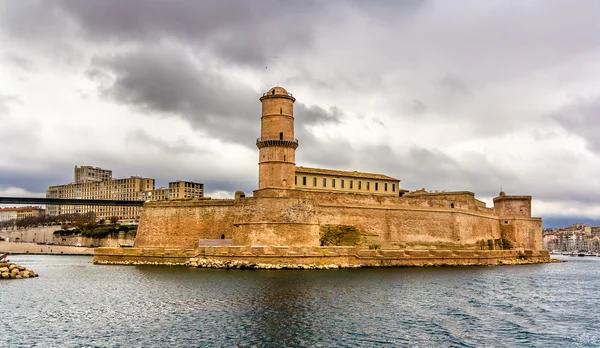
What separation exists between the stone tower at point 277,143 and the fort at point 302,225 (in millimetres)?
55

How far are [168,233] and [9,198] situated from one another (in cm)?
3009

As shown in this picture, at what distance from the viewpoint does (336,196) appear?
101 ft

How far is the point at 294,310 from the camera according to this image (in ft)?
48.9

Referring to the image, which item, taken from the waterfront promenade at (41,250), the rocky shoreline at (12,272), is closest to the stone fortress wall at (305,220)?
the rocky shoreline at (12,272)

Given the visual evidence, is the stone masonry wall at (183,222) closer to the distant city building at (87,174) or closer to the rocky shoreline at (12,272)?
the rocky shoreline at (12,272)

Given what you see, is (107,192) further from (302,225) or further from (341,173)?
(302,225)

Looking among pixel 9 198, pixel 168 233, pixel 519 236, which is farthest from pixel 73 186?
pixel 519 236

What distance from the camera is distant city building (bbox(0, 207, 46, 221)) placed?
10031 cm

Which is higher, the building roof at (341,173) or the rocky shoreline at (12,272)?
the building roof at (341,173)

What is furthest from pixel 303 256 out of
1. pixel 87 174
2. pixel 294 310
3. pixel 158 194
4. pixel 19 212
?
pixel 19 212

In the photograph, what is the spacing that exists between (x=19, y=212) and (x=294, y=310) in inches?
3949

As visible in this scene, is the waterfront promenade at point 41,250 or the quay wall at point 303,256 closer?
the quay wall at point 303,256

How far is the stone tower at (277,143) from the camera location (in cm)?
3000

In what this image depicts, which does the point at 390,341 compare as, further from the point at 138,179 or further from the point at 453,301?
the point at 138,179
